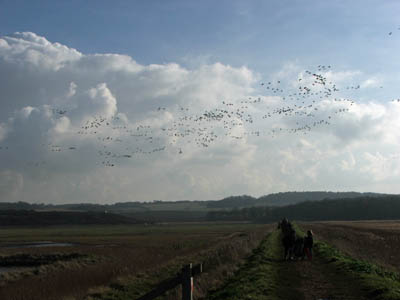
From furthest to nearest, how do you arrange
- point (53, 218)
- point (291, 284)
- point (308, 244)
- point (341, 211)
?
point (341, 211) → point (53, 218) → point (308, 244) → point (291, 284)

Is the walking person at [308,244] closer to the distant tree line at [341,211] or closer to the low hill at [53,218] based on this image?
the low hill at [53,218]

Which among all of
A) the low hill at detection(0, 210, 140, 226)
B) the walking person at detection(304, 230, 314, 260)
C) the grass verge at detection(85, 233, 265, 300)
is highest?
the walking person at detection(304, 230, 314, 260)

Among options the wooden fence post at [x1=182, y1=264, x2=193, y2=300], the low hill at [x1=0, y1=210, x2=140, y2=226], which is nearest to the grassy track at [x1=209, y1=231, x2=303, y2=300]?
the wooden fence post at [x1=182, y1=264, x2=193, y2=300]

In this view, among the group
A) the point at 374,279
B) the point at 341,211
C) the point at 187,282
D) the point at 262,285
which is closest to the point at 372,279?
the point at 374,279

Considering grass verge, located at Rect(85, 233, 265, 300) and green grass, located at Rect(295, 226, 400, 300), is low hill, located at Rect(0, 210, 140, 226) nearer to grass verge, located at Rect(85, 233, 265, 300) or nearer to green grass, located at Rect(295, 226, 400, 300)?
grass verge, located at Rect(85, 233, 265, 300)

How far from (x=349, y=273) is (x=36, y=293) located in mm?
13049

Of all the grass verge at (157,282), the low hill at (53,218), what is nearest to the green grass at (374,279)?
the grass verge at (157,282)

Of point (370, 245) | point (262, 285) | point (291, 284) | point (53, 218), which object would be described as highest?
point (262, 285)

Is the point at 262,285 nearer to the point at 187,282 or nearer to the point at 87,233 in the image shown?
the point at 187,282

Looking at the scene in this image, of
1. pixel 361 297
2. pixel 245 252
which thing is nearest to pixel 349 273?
pixel 361 297

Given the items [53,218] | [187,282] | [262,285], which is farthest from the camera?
[53,218]

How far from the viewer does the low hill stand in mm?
164125

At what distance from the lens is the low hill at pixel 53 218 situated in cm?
16412

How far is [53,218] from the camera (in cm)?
17175
